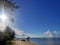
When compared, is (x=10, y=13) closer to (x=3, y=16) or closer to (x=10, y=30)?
(x=3, y=16)

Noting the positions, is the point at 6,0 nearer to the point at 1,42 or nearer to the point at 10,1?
the point at 10,1

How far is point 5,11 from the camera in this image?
47.0 ft

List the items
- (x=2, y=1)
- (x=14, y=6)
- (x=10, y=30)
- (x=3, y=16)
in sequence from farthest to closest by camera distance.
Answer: (x=10, y=30) → (x=3, y=16) → (x=14, y=6) → (x=2, y=1)

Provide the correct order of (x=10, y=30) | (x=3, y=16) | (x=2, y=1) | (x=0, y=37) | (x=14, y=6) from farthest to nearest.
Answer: (x=10, y=30) → (x=0, y=37) → (x=3, y=16) → (x=14, y=6) → (x=2, y=1)

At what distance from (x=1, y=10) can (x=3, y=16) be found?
1.62 metres

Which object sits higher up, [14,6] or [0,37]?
[14,6]

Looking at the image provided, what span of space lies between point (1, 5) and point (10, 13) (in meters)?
1.39

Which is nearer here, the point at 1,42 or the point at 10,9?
the point at 10,9

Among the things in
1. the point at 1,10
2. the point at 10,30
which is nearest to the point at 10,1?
the point at 1,10

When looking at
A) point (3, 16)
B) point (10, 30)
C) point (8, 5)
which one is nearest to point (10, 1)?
point (8, 5)

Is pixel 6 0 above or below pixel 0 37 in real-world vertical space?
above

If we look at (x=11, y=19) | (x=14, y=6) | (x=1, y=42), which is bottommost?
(x=1, y=42)

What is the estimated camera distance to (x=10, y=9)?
46.3 feet

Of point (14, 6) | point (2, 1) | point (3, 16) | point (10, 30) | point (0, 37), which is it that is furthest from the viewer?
point (10, 30)
